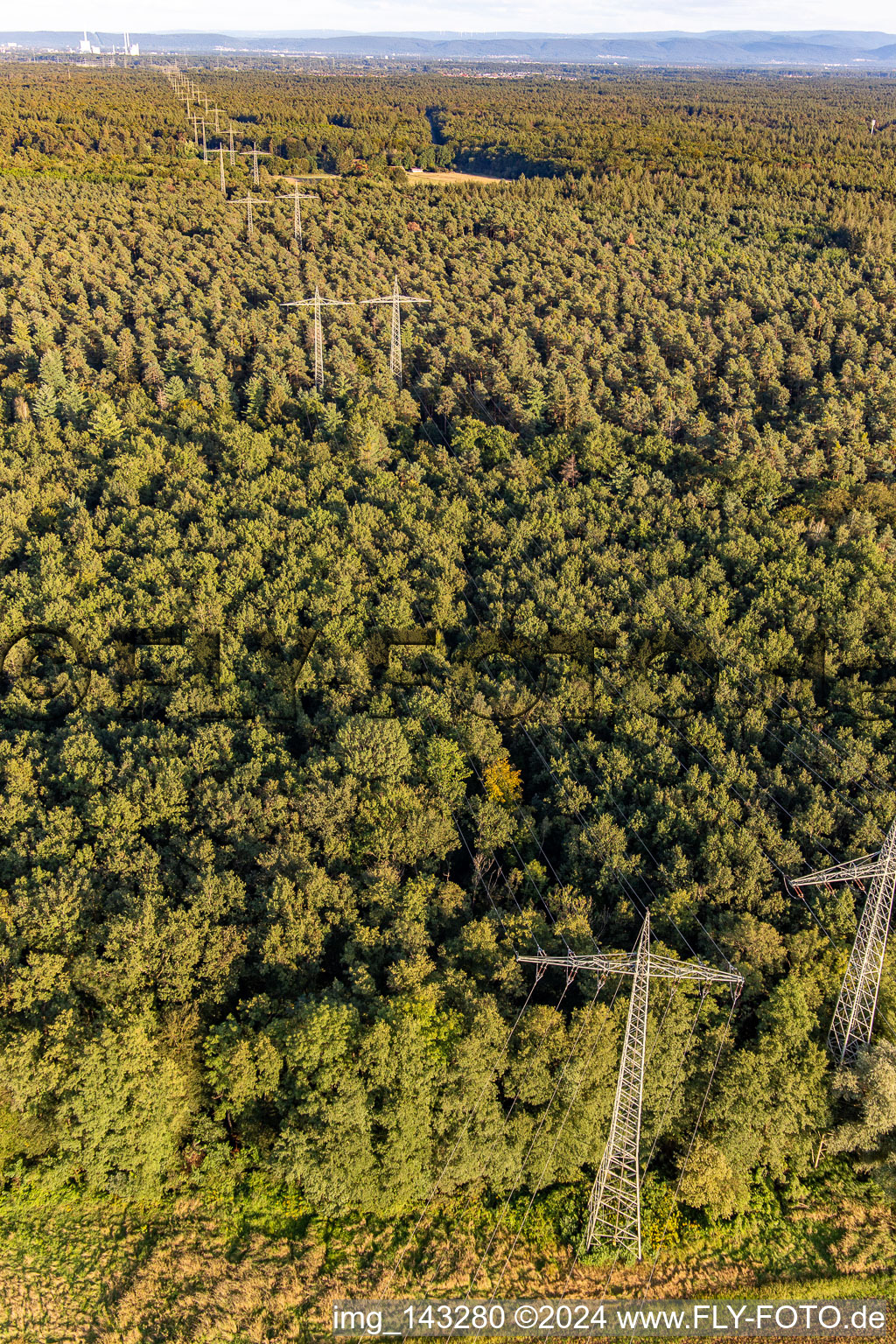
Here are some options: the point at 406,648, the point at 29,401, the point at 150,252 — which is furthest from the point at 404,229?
the point at 406,648

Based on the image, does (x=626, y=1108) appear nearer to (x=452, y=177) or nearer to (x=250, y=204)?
(x=250, y=204)

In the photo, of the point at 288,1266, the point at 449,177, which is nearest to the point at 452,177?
the point at 449,177

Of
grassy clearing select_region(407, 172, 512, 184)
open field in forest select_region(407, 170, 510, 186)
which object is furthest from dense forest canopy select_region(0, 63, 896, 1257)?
grassy clearing select_region(407, 172, 512, 184)

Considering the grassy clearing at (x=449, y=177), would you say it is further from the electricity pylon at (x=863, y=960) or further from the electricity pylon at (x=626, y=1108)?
the electricity pylon at (x=626, y=1108)

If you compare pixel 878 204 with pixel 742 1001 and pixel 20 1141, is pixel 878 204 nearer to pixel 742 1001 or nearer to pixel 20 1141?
pixel 742 1001

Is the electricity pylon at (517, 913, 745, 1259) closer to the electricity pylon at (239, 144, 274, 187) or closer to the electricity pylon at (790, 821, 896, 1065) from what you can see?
the electricity pylon at (790, 821, 896, 1065)
